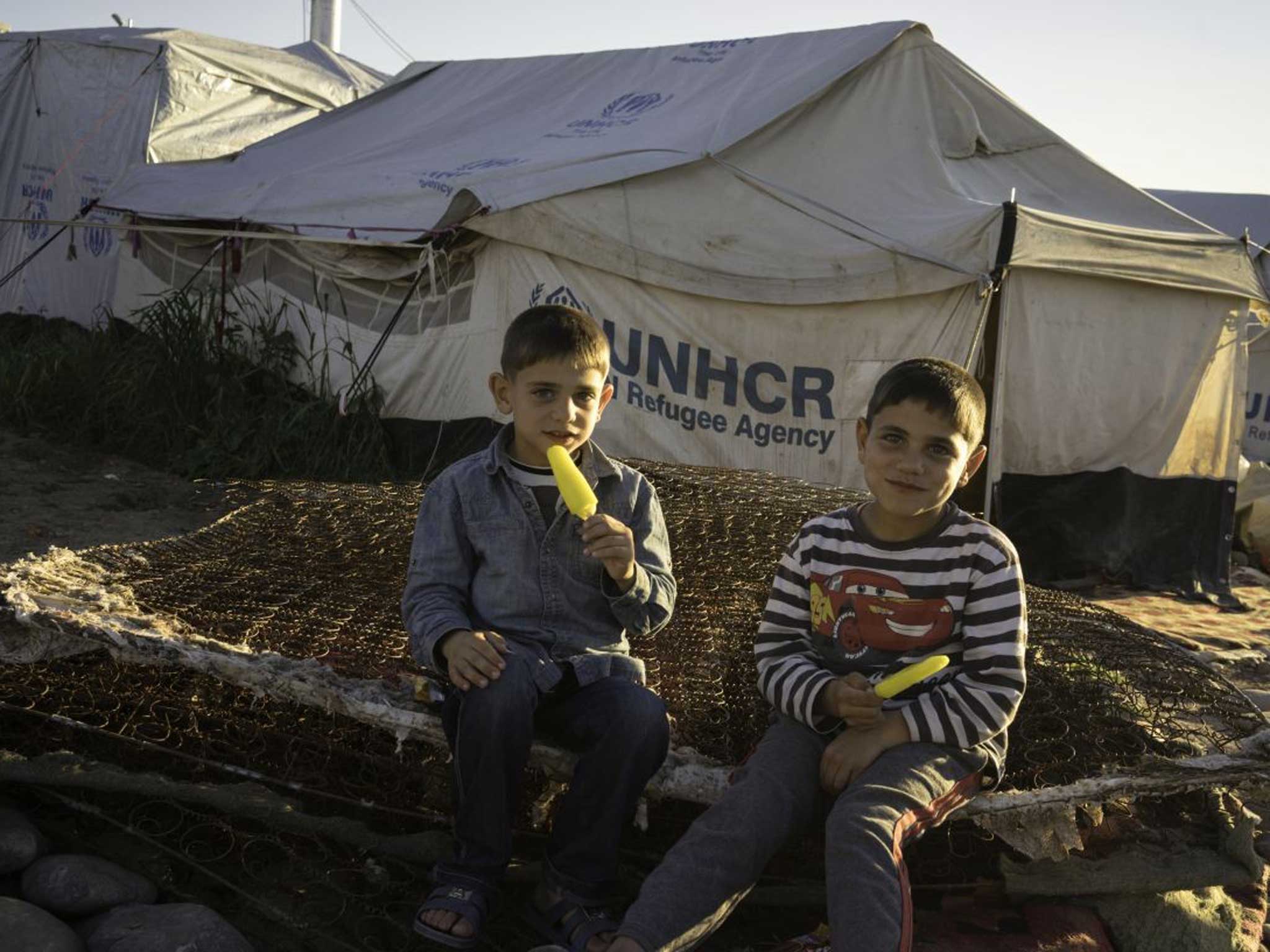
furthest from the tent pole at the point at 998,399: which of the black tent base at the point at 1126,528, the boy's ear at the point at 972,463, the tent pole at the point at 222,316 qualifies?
the tent pole at the point at 222,316

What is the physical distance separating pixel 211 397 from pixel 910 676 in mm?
6888

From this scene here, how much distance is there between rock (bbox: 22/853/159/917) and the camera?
2439mm

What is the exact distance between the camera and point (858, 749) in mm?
2346

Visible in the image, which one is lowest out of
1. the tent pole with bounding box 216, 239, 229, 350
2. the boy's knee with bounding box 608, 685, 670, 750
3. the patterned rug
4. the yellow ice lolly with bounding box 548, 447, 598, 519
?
the patterned rug

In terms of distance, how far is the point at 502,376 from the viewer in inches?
106

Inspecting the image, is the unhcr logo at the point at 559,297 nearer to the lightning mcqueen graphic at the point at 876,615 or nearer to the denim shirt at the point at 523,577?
the denim shirt at the point at 523,577

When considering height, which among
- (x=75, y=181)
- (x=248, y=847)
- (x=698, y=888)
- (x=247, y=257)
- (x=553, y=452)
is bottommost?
(x=248, y=847)

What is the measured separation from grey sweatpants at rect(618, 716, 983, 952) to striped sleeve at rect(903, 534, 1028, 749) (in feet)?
0.18

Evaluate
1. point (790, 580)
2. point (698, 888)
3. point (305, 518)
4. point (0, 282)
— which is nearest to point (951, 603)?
point (790, 580)

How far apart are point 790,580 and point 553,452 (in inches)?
22.5

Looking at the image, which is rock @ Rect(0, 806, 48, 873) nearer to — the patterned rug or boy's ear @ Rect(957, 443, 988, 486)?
boy's ear @ Rect(957, 443, 988, 486)

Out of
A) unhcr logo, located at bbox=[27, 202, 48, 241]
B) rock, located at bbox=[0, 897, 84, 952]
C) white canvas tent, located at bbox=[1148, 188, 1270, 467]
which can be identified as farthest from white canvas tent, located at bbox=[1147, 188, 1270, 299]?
rock, located at bbox=[0, 897, 84, 952]

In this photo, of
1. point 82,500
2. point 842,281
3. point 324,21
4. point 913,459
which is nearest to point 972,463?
point 913,459

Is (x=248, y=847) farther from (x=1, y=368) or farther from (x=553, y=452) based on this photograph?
(x=1, y=368)
